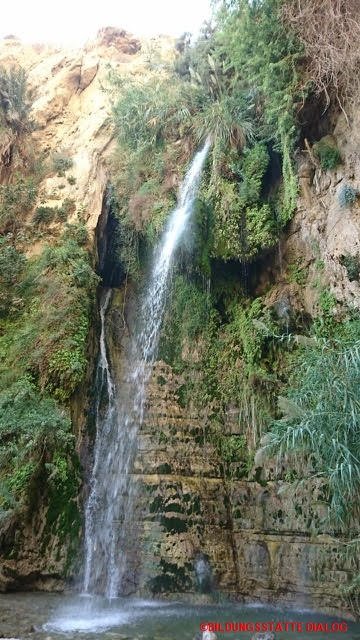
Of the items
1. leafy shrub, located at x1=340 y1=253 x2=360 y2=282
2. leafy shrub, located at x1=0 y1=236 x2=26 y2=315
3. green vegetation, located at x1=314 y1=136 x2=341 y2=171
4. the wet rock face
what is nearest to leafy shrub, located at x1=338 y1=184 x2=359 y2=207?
green vegetation, located at x1=314 y1=136 x2=341 y2=171

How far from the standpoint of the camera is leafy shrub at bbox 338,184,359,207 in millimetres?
8117

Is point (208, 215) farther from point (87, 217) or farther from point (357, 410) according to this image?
point (357, 410)

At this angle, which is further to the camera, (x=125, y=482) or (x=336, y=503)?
(x=125, y=482)

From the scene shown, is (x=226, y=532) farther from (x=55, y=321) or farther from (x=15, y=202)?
(x=15, y=202)

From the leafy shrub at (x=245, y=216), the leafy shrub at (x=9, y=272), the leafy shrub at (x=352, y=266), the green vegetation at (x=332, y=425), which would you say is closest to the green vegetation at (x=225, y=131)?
the leafy shrub at (x=245, y=216)

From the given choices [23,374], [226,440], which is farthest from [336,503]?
[23,374]

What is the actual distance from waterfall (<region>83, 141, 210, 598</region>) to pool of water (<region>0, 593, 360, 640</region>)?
19.8 inches

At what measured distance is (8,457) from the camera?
7.45 metres

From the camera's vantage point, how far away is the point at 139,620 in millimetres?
5867

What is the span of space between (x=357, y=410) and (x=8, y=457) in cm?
511

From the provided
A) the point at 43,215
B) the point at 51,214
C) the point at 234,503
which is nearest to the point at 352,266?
the point at 234,503

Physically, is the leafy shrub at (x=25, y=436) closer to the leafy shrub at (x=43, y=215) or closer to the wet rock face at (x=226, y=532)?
the wet rock face at (x=226, y=532)

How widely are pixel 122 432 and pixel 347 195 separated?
5.65 metres

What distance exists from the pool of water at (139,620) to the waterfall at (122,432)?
50 centimetres
